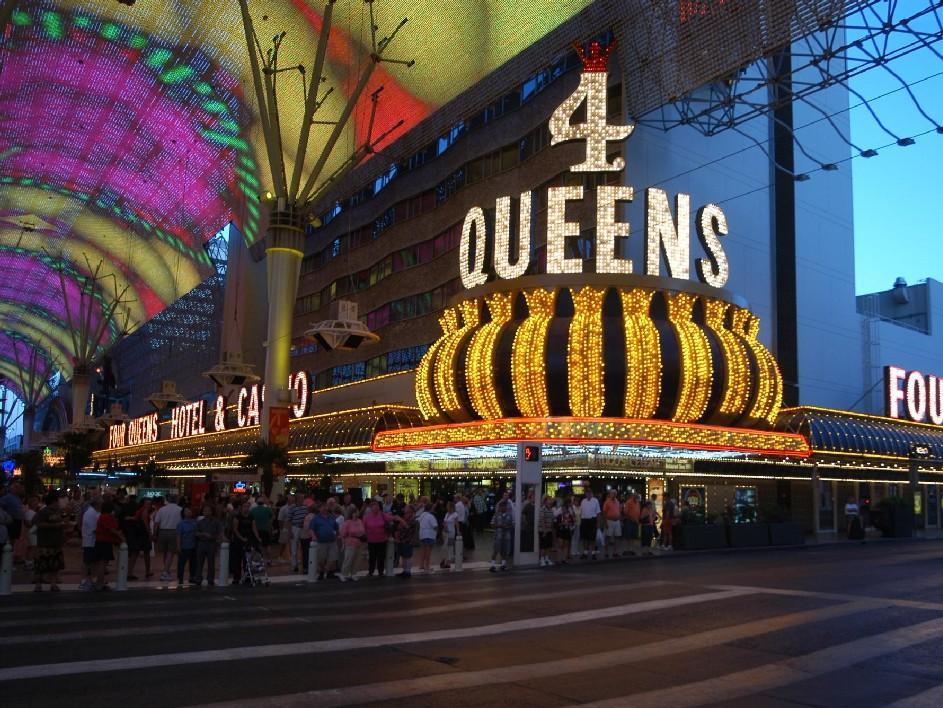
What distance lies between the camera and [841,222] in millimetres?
48062

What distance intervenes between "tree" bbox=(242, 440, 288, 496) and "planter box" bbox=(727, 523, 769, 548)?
1506 cm

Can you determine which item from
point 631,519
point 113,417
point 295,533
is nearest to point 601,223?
point 631,519

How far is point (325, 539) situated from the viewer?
20.0 meters

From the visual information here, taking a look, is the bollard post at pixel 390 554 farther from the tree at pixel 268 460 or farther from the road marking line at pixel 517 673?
the tree at pixel 268 460

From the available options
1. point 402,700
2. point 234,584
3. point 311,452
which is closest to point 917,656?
point 402,700

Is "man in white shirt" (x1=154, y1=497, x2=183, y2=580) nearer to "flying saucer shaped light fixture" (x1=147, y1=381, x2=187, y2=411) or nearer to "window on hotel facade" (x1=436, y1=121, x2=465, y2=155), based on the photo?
"window on hotel facade" (x1=436, y1=121, x2=465, y2=155)

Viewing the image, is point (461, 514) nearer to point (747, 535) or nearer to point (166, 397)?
point (747, 535)

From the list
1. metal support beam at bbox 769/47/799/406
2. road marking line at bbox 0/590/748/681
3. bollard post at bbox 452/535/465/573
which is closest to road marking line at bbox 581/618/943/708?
road marking line at bbox 0/590/748/681

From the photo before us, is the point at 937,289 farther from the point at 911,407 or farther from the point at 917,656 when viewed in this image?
the point at 917,656

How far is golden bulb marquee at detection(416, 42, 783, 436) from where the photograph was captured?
98.9 feet

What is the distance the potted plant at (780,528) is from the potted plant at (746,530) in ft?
1.22

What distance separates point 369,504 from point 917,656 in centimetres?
1277

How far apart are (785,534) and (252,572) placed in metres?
20.4

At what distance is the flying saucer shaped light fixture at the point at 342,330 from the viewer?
31.7 metres
